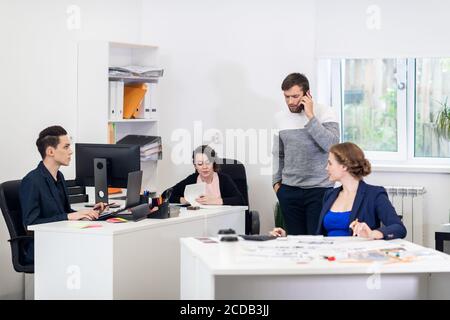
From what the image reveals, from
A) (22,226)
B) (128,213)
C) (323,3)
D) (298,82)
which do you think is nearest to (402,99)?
(323,3)

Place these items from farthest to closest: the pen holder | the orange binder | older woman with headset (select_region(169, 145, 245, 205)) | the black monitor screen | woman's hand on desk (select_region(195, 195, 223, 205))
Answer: the orange binder
older woman with headset (select_region(169, 145, 245, 205))
woman's hand on desk (select_region(195, 195, 223, 205))
the black monitor screen
the pen holder

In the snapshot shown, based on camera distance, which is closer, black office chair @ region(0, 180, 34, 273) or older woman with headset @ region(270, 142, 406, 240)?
older woman with headset @ region(270, 142, 406, 240)

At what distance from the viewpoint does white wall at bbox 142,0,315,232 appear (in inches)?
247

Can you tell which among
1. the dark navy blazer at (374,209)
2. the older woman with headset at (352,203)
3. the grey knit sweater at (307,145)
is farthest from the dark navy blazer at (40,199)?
the dark navy blazer at (374,209)

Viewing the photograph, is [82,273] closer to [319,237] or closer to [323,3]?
[319,237]

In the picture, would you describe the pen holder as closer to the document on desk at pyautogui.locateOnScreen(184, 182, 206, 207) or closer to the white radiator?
the document on desk at pyautogui.locateOnScreen(184, 182, 206, 207)

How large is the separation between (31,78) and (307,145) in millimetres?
2035

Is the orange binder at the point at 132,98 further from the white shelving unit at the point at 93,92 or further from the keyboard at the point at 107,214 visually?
the keyboard at the point at 107,214

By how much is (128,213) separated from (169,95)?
227 centimetres

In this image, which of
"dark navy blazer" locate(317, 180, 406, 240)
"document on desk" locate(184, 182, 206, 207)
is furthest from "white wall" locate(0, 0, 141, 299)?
"dark navy blazer" locate(317, 180, 406, 240)

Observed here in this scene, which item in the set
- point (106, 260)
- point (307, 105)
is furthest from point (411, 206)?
point (106, 260)

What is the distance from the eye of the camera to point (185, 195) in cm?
499

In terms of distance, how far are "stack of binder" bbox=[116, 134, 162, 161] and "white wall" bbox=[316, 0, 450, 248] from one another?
150cm

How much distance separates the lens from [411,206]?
5.96 meters
